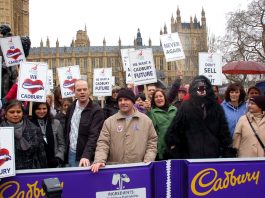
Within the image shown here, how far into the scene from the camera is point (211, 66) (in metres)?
7.16

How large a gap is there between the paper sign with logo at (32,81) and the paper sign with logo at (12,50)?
122 cm

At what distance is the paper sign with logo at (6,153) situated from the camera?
401 centimetres

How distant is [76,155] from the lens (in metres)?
4.96

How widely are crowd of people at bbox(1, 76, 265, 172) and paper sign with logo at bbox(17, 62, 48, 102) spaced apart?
0.15m

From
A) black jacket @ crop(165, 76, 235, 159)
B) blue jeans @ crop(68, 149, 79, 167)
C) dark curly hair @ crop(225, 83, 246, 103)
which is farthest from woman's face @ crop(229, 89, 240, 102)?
blue jeans @ crop(68, 149, 79, 167)

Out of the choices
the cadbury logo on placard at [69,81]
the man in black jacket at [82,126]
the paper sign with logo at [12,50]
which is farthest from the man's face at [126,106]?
the cadbury logo on placard at [69,81]

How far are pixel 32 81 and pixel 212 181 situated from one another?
7.67 ft

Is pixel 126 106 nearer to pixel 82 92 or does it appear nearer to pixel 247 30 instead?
pixel 82 92

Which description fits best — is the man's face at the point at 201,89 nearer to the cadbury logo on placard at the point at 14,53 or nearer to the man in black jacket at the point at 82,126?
the man in black jacket at the point at 82,126

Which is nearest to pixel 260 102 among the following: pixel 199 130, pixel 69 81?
pixel 199 130

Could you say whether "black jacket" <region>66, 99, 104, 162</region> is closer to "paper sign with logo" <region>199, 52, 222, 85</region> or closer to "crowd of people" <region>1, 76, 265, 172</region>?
"crowd of people" <region>1, 76, 265, 172</region>

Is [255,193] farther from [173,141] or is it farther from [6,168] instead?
[6,168]

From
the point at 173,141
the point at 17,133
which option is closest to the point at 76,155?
the point at 17,133

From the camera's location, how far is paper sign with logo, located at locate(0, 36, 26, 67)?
6527 mm
